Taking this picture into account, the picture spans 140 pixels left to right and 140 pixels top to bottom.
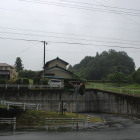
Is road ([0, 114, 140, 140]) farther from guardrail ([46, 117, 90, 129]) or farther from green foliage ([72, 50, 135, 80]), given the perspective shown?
green foliage ([72, 50, 135, 80])

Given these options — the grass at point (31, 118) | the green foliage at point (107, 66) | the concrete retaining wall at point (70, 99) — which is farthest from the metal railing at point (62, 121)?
the green foliage at point (107, 66)

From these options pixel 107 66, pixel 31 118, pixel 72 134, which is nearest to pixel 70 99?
pixel 31 118

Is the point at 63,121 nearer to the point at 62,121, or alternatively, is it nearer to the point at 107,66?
the point at 62,121

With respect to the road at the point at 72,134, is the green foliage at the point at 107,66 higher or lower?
higher

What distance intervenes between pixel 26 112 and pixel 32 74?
53038 millimetres

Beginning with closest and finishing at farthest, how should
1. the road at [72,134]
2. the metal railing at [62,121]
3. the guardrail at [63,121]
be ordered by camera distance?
the road at [72,134] < the guardrail at [63,121] < the metal railing at [62,121]

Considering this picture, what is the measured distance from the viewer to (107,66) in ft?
348

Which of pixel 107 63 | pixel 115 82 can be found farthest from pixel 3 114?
pixel 107 63

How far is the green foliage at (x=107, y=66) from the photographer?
3999 inches

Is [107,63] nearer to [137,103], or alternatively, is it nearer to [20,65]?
[20,65]

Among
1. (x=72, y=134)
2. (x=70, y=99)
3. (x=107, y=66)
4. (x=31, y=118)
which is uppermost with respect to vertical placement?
(x=107, y=66)

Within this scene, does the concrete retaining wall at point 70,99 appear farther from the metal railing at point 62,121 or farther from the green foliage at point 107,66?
the green foliage at point 107,66

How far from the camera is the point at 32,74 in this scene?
78000mm

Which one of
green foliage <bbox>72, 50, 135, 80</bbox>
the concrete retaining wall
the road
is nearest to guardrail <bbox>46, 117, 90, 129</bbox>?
the road
